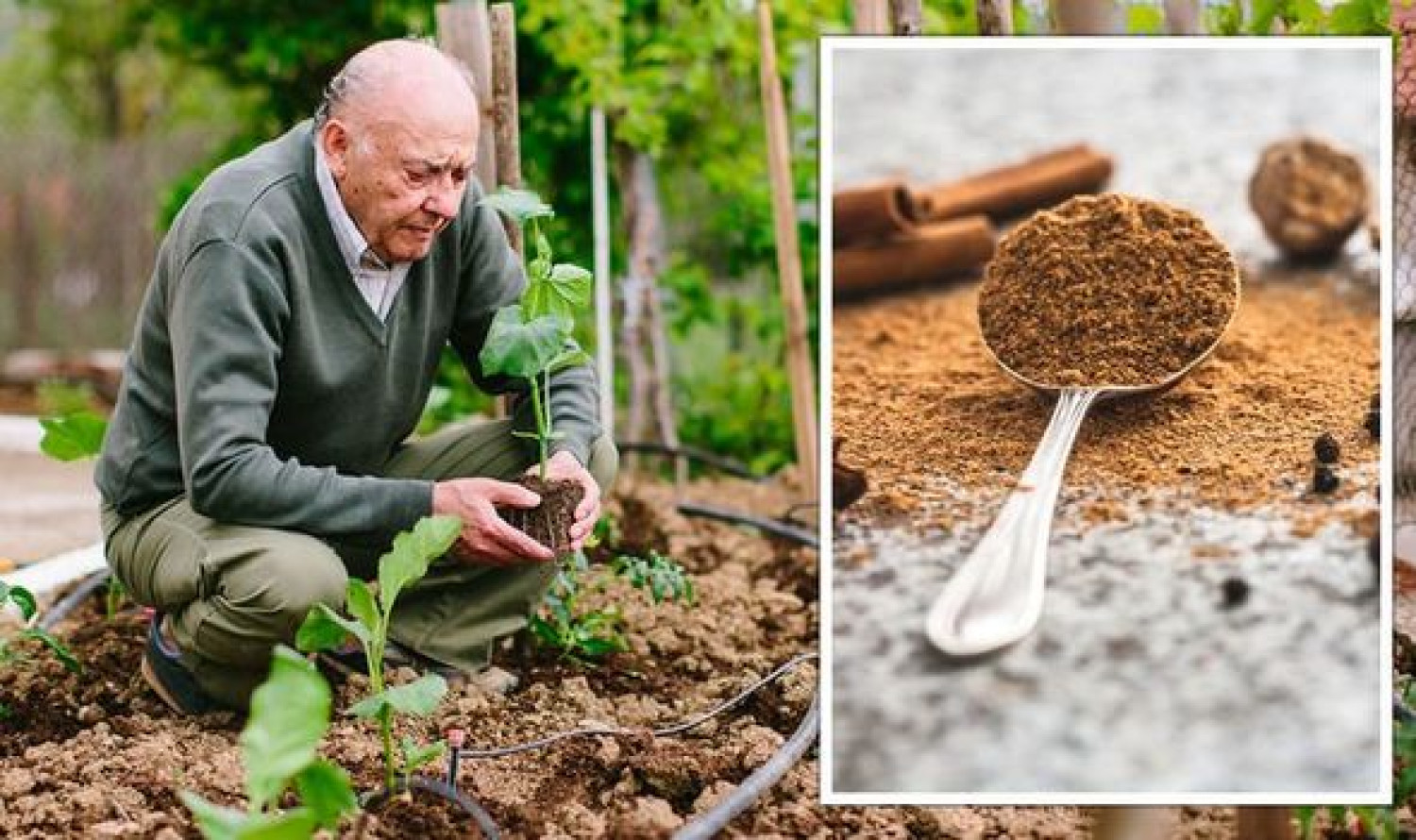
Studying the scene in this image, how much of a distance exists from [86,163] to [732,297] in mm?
5333

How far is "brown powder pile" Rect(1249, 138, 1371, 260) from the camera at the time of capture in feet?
7.02

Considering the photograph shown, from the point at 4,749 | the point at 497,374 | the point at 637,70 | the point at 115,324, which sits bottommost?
the point at 115,324

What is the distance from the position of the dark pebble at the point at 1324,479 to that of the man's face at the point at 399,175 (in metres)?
1.31

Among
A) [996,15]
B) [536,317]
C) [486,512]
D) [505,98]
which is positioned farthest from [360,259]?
[996,15]

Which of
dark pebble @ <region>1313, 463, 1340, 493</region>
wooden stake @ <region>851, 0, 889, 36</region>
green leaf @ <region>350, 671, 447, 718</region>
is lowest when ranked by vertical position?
green leaf @ <region>350, 671, 447, 718</region>

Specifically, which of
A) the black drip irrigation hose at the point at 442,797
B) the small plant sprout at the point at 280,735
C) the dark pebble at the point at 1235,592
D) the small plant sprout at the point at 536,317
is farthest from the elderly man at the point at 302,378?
the dark pebble at the point at 1235,592

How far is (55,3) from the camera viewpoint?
425 inches

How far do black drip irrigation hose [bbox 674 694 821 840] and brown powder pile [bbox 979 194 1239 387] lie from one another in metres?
0.52

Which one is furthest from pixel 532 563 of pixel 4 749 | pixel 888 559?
pixel 888 559

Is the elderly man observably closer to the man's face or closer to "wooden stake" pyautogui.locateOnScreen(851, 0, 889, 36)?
the man's face

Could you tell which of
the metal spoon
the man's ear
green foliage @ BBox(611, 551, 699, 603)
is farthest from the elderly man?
the metal spoon

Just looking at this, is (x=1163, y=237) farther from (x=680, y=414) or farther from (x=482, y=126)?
(x=680, y=414)

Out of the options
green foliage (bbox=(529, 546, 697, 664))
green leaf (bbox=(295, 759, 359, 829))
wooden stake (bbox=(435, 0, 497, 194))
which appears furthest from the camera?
wooden stake (bbox=(435, 0, 497, 194))

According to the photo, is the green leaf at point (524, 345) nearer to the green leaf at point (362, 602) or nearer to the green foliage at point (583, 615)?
the green leaf at point (362, 602)
